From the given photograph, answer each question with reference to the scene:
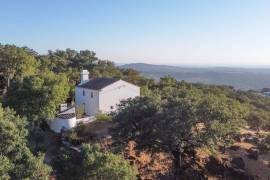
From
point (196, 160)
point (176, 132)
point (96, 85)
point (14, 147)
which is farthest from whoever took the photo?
point (96, 85)

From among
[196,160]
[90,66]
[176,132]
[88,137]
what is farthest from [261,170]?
[90,66]

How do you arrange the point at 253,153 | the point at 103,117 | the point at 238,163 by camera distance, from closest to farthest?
the point at 238,163
the point at 253,153
the point at 103,117

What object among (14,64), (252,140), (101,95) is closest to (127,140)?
(101,95)

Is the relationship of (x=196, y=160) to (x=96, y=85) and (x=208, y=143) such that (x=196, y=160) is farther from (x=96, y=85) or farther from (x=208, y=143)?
(x=96, y=85)

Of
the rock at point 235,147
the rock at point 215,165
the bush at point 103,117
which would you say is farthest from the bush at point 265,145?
the bush at point 103,117

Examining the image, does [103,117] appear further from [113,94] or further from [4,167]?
[4,167]

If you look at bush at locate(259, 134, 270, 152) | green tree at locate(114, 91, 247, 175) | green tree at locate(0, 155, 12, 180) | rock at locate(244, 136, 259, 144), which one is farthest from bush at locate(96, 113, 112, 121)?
green tree at locate(0, 155, 12, 180)

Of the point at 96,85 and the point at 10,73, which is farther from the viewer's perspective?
the point at 10,73
